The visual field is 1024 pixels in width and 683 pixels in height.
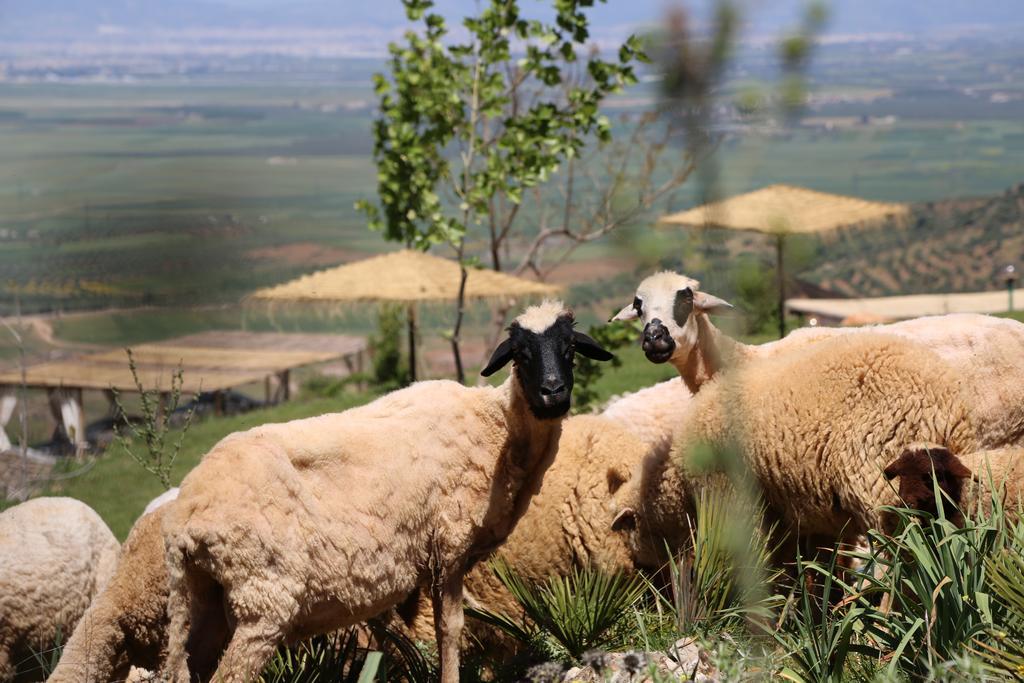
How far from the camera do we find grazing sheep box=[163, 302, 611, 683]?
12.1ft

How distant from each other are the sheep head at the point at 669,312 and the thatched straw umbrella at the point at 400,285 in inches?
240

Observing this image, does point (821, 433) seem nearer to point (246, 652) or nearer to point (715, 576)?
point (715, 576)

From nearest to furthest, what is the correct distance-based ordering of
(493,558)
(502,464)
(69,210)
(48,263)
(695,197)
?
(695,197) → (502,464) → (493,558) → (48,263) → (69,210)

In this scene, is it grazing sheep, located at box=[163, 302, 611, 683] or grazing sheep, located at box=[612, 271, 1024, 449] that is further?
grazing sheep, located at box=[612, 271, 1024, 449]

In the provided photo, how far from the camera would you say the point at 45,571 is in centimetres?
521

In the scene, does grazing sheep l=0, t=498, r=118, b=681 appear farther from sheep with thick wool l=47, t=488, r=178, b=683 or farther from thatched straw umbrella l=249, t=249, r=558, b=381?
thatched straw umbrella l=249, t=249, r=558, b=381

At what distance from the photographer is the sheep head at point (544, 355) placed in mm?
4195

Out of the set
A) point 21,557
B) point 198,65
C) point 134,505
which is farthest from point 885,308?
point 198,65

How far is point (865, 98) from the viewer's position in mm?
2168

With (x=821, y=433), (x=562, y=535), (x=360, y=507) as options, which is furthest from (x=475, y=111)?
(x=360, y=507)

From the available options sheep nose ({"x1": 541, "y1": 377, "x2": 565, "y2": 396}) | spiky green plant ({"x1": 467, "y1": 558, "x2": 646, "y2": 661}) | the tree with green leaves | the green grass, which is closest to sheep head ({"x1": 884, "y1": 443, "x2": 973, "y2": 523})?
spiky green plant ({"x1": 467, "y1": 558, "x2": 646, "y2": 661})

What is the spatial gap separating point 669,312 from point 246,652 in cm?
302

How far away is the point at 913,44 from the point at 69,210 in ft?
36.1

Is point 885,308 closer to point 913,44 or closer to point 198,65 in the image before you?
point 913,44
